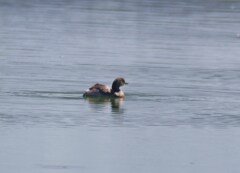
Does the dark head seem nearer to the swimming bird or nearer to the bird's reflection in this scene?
the swimming bird

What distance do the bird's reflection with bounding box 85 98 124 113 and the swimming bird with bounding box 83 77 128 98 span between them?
10cm

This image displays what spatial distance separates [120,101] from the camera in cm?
2558

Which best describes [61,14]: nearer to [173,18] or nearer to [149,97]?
[173,18]

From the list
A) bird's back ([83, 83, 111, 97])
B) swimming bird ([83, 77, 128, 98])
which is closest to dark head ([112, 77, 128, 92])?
swimming bird ([83, 77, 128, 98])

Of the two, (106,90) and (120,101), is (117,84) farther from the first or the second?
(120,101)

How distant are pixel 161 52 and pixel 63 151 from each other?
15.0 meters

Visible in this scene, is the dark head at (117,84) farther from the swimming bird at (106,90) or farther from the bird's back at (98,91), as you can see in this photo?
the bird's back at (98,91)

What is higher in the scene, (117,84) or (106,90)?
(117,84)

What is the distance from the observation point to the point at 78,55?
33.6m

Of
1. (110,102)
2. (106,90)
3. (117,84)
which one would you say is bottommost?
(110,102)

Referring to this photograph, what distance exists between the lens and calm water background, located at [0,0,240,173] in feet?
65.9

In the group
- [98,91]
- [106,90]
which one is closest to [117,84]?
[106,90]

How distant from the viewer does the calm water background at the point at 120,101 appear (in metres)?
20.1

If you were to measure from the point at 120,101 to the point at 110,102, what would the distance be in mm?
287
